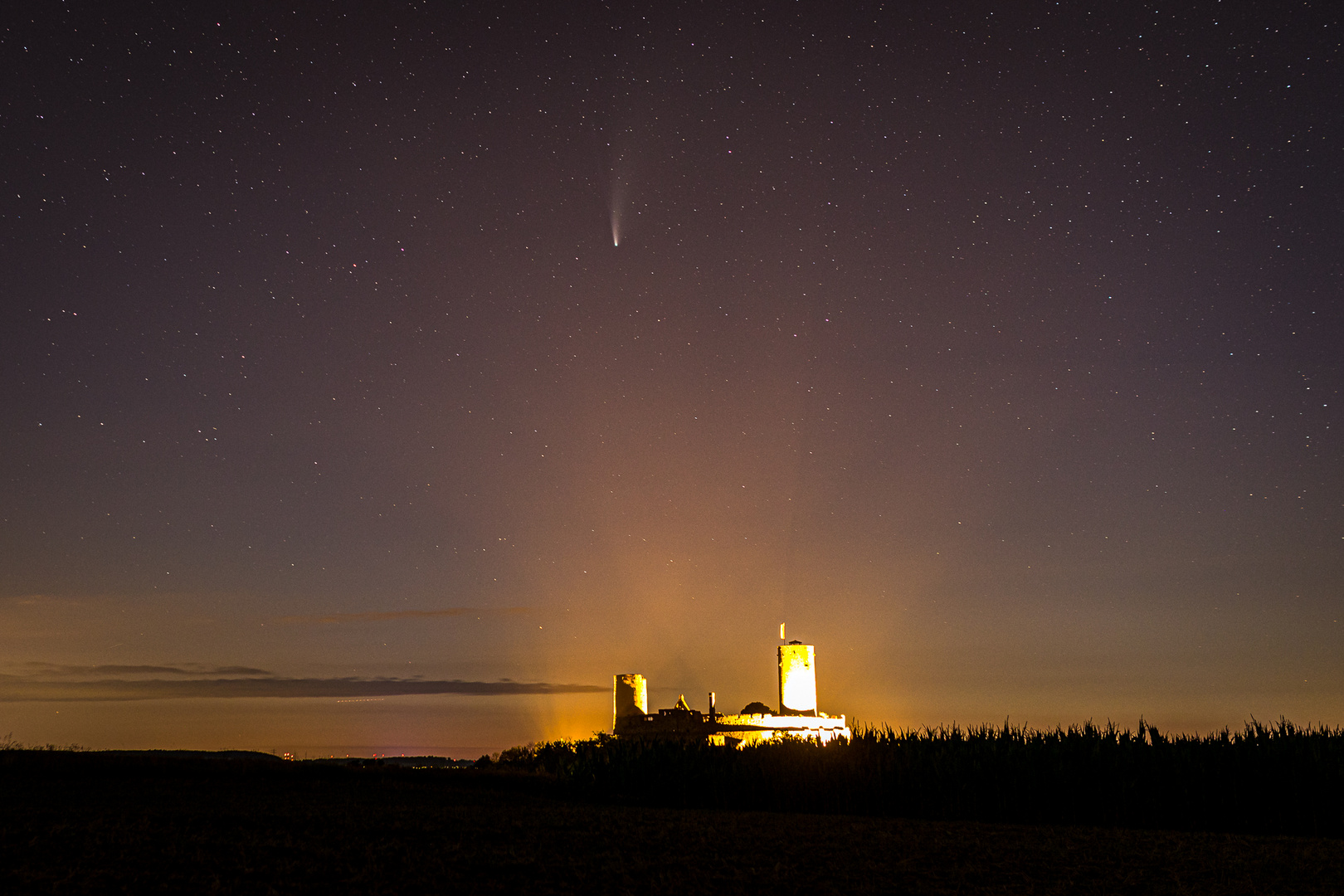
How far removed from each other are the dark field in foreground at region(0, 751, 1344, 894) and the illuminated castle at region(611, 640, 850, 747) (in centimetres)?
1748

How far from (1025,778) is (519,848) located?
29.5 feet

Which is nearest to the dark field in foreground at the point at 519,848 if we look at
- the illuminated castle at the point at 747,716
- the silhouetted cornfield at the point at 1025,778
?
the silhouetted cornfield at the point at 1025,778

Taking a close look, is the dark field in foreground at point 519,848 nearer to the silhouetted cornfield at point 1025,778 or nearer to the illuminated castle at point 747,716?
the silhouetted cornfield at point 1025,778

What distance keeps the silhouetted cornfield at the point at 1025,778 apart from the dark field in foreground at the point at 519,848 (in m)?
1.33

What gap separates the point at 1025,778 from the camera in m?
15.9

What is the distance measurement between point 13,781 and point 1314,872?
53.5 feet

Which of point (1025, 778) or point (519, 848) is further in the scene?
point (1025, 778)

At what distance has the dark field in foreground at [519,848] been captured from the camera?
356 inches

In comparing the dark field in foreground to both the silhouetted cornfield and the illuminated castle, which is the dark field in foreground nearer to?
the silhouetted cornfield

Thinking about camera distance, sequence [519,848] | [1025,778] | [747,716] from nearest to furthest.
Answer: [519,848]
[1025,778]
[747,716]

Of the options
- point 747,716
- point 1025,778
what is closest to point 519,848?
point 1025,778

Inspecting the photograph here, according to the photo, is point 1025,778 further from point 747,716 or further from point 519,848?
point 747,716

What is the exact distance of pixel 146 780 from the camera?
1489 centimetres

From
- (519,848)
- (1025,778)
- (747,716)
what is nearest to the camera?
(519,848)
